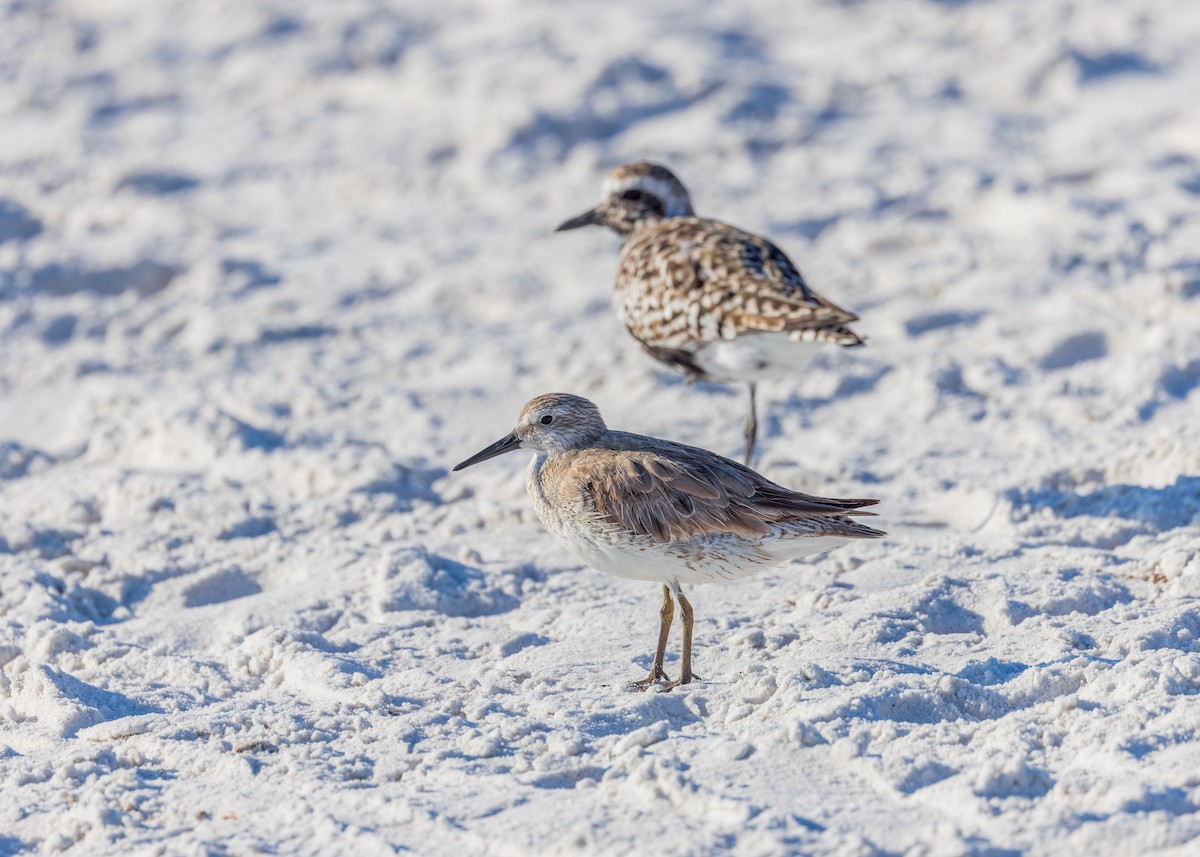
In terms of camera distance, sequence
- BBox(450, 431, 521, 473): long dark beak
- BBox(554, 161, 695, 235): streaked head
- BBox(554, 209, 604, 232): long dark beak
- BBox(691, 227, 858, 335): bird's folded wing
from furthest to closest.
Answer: BBox(554, 209, 604, 232): long dark beak
BBox(554, 161, 695, 235): streaked head
BBox(691, 227, 858, 335): bird's folded wing
BBox(450, 431, 521, 473): long dark beak

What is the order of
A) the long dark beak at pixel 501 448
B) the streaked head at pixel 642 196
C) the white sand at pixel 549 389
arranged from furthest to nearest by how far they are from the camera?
1. the streaked head at pixel 642 196
2. the long dark beak at pixel 501 448
3. the white sand at pixel 549 389

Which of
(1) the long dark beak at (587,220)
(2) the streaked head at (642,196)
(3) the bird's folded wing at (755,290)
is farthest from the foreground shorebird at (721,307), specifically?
(1) the long dark beak at (587,220)

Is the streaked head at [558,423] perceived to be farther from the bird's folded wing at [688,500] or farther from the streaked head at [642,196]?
the streaked head at [642,196]

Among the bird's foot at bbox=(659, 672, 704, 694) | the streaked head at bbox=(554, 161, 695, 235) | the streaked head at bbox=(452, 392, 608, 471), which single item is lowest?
the bird's foot at bbox=(659, 672, 704, 694)

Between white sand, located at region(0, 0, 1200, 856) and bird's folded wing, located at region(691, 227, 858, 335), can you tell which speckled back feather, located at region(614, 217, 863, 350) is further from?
white sand, located at region(0, 0, 1200, 856)

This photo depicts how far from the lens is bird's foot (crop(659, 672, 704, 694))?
421cm

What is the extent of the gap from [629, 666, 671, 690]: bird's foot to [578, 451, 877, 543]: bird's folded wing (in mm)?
400

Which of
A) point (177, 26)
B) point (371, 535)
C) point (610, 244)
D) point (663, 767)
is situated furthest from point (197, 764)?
point (177, 26)

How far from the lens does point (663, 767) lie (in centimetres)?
354

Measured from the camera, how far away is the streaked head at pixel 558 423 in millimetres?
4742

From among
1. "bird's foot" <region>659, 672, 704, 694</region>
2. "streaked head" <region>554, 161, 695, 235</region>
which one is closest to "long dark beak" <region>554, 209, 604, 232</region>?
"streaked head" <region>554, 161, 695, 235</region>

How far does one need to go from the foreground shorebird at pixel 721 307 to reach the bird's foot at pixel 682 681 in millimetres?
1727

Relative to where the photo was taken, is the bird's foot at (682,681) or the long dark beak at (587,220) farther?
the long dark beak at (587,220)

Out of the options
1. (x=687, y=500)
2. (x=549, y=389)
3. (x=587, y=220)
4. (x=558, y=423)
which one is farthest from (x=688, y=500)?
(x=587, y=220)
